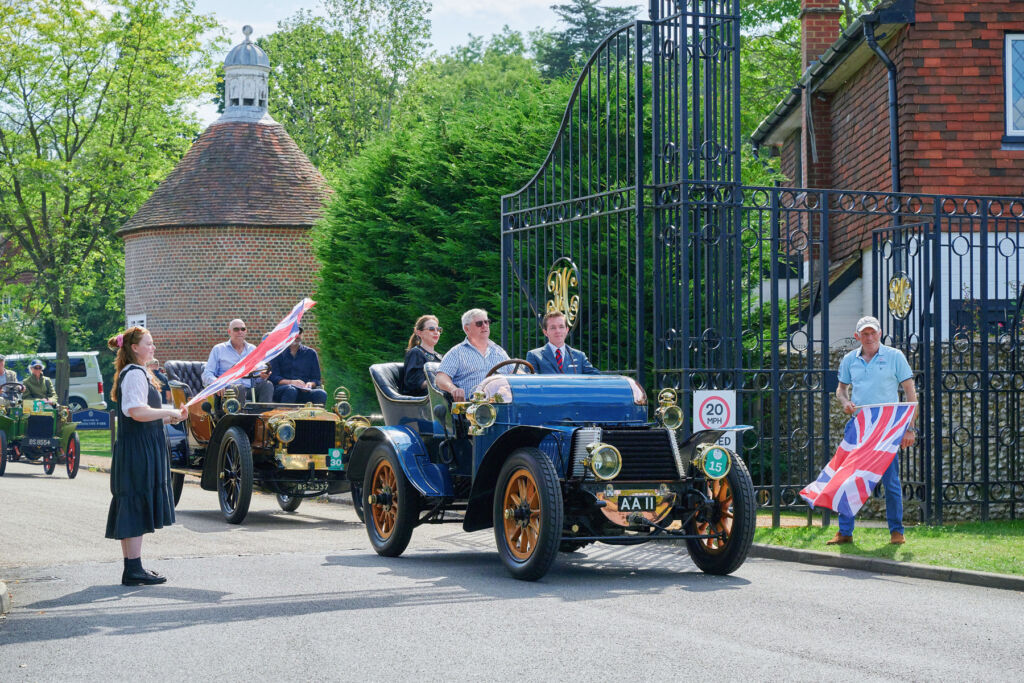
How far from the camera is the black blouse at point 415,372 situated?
11.7 metres

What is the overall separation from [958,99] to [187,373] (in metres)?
10.9

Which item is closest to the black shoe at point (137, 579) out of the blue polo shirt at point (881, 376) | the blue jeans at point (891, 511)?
the blue jeans at point (891, 511)

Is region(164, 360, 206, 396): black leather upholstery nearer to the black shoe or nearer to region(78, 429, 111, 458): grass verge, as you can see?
the black shoe

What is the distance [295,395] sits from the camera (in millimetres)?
15023

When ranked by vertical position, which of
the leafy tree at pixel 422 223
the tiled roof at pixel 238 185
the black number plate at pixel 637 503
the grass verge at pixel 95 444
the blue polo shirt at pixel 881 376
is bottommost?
the grass verge at pixel 95 444

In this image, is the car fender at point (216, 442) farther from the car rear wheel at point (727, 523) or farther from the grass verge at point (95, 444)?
the grass verge at point (95, 444)

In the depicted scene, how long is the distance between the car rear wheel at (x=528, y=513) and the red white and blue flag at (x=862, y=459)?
3000mm

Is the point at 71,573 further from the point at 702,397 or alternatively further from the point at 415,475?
the point at 702,397

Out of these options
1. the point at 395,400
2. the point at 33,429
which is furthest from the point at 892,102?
the point at 33,429

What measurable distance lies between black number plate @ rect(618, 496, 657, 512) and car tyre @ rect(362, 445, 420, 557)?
6.39 feet

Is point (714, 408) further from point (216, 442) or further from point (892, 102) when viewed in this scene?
point (892, 102)

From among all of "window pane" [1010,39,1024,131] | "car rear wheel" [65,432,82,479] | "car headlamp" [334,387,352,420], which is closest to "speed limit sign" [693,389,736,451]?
"car headlamp" [334,387,352,420]

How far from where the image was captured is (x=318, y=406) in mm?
14000

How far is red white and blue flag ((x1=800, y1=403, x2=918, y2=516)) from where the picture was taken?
35.0ft
